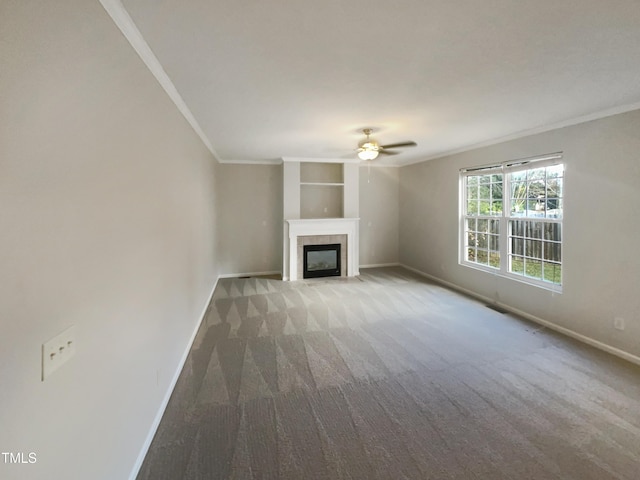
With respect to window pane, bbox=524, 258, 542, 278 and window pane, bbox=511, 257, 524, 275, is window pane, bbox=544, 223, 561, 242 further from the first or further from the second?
window pane, bbox=511, 257, 524, 275

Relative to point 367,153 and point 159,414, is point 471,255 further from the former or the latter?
point 159,414

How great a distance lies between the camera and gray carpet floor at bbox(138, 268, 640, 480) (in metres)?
1.79

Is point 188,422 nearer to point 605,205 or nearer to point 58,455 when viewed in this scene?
point 58,455

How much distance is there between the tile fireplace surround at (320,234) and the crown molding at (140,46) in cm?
354

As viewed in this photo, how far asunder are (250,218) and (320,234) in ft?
5.38

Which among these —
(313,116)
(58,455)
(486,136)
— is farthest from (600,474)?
(486,136)

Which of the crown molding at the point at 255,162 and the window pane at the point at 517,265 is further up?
the crown molding at the point at 255,162

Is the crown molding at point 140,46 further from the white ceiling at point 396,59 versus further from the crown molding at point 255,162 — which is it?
the crown molding at point 255,162

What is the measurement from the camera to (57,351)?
1058 mm

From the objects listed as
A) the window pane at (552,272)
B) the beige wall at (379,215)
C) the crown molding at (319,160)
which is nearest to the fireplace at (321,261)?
the beige wall at (379,215)

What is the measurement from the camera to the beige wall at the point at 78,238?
34.3 inches

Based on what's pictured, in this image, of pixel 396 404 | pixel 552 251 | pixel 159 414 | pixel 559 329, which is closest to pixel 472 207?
pixel 552 251

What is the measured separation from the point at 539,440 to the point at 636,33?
2.59 metres

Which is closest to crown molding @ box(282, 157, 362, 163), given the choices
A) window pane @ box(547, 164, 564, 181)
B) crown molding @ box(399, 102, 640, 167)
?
crown molding @ box(399, 102, 640, 167)
